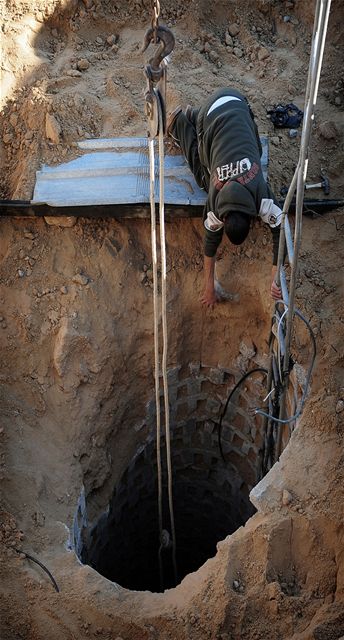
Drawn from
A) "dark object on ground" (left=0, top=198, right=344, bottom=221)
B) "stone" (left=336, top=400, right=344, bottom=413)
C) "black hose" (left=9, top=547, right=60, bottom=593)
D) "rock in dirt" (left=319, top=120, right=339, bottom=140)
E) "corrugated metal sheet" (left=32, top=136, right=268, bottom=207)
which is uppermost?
"rock in dirt" (left=319, top=120, right=339, bottom=140)

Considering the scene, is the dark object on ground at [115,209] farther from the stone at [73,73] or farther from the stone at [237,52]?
the stone at [237,52]

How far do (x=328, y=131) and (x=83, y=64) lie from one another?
2.43m

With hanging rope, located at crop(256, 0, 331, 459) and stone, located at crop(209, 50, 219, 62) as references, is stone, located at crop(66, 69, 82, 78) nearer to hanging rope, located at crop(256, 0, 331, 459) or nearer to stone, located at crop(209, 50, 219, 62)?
stone, located at crop(209, 50, 219, 62)

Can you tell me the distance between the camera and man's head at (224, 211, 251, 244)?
4.35 m

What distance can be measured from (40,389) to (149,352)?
1.01 metres

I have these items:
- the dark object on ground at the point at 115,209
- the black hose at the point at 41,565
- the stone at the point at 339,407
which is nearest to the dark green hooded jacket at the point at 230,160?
the dark object on ground at the point at 115,209

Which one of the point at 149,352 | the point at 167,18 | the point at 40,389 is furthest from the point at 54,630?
the point at 167,18

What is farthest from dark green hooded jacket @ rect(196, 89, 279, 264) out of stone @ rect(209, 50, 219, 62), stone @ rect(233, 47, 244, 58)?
stone @ rect(233, 47, 244, 58)

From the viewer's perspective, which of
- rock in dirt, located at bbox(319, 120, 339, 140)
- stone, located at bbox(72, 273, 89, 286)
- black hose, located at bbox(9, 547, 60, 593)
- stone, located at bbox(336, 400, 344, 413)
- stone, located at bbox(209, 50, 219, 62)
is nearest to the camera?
black hose, located at bbox(9, 547, 60, 593)

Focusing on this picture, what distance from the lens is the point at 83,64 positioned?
6.02 metres

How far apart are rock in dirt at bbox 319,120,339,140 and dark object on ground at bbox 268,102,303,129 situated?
23 centimetres

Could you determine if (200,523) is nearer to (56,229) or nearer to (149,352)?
(149,352)

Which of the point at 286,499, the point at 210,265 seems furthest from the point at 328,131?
the point at 286,499

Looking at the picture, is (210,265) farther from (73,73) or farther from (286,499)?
(73,73)
